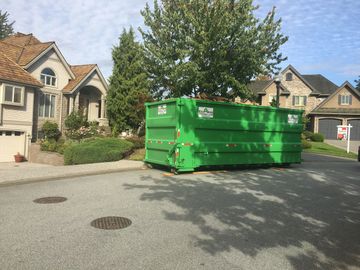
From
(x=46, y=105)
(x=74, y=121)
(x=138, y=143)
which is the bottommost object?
(x=138, y=143)

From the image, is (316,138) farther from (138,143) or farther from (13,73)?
(13,73)

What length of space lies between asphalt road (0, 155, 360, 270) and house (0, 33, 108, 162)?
14061mm

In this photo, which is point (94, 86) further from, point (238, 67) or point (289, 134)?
point (289, 134)

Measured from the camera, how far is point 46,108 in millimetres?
26984

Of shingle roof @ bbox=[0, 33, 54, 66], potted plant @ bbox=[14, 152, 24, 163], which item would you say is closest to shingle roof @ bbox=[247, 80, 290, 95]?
shingle roof @ bbox=[0, 33, 54, 66]

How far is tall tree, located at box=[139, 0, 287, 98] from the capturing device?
19.0 metres

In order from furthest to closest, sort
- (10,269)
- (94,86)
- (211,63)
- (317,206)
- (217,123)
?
(94,86)
(211,63)
(217,123)
(317,206)
(10,269)

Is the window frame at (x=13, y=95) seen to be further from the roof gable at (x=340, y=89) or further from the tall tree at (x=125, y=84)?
the roof gable at (x=340, y=89)

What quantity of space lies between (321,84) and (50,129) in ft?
129

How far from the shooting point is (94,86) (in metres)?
31.2

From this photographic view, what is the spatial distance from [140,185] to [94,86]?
74.5 feet

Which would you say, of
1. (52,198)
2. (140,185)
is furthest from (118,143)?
(52,198)

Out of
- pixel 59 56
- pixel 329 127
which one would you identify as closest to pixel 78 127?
pixel 59 56

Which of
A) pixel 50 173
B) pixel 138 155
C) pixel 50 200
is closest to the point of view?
pixel 50 200
